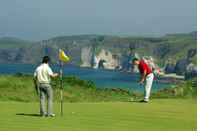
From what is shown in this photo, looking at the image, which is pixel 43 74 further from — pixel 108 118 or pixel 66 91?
pixel 66 91

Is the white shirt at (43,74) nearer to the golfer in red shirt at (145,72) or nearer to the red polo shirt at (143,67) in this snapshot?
the golfer in red shirt at (145,72)

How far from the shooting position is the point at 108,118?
949 inches

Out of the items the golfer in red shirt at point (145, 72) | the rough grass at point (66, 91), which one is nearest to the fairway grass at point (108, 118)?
the golfer in red shirt at point (145, 72)

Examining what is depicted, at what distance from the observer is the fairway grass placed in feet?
69.3

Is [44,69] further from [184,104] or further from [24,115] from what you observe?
[184,104]

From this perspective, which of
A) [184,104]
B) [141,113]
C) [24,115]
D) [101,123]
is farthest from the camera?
[184,104]

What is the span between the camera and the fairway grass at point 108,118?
21109mm

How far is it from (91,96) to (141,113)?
12693 mm

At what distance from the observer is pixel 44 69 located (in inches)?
928

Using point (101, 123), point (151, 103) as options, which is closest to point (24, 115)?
point (101, 123)

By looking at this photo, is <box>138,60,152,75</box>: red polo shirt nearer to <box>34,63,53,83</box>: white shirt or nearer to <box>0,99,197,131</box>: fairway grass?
<box>0,99,197,131</box>: fairway grass

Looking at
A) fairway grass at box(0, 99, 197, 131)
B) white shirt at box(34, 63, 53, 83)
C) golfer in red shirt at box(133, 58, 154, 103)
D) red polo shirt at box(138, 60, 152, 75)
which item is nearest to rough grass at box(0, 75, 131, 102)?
golfer in red shirt at box(133, 58, 154, 103)

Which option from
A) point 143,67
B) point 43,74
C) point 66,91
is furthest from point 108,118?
point 66,91

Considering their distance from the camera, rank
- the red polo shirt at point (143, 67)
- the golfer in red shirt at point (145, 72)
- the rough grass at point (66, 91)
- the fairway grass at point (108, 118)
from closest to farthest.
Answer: the fairway grass at point (108, 118) < the golfer in red shirt at point (145, 72) < the red polo shirt at point (143, 67) < the rough grass at point (66, 91)
